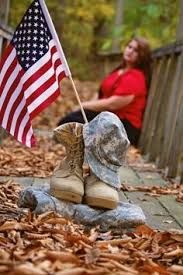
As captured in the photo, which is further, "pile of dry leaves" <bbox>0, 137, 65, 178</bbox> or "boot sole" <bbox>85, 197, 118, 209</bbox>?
"pile of dry leaves" <bbox>0, 137, 65, 178</bbox>

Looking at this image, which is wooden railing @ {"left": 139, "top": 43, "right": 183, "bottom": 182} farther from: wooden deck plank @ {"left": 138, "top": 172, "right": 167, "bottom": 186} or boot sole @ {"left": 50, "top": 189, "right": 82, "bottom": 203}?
boot sole @ {"left": 50, "top": 189, "right": 82, "bottom": 203}

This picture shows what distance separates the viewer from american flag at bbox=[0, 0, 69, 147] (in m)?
3.74

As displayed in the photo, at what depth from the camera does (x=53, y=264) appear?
2326 mm

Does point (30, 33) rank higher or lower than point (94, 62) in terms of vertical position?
higher

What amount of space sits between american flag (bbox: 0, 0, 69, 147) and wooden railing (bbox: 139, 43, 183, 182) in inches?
76.9

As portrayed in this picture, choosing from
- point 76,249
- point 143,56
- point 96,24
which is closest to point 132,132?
point 143,56

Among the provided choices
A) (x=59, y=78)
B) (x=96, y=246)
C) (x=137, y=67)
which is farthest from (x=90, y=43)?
(x=96, y=246)

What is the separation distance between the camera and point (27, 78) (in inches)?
147

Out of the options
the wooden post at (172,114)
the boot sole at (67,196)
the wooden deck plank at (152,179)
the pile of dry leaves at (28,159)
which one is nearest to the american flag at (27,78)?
the boot sole at (67,196)

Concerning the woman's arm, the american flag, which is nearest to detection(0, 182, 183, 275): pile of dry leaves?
the american flag

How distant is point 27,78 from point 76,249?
1.28 metres

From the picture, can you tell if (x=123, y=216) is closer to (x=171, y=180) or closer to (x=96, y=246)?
(x=96, y=246)

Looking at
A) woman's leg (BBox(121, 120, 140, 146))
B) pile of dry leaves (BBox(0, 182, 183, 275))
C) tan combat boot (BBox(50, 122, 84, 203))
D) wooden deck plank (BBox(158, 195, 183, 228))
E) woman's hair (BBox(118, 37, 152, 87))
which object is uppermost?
woman's hair (BBox(118, 37, 152, 87))

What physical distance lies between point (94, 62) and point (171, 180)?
1269 centimetres
